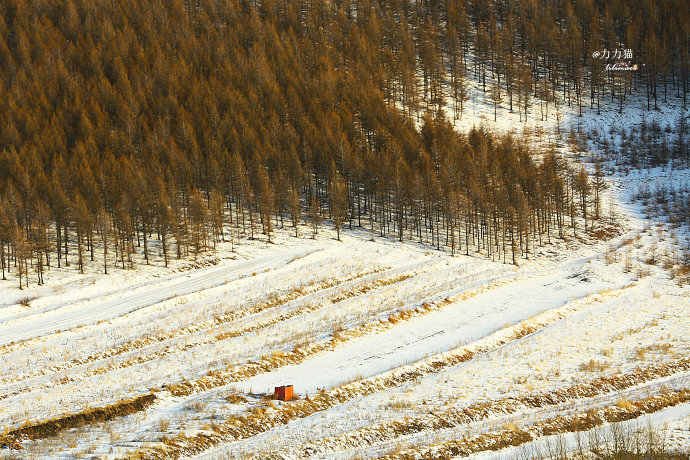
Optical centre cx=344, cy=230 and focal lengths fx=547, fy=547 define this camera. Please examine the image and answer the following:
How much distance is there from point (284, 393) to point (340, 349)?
30.6 feet

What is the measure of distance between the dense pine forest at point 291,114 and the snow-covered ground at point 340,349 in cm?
983

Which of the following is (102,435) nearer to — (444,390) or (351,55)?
(444,390)

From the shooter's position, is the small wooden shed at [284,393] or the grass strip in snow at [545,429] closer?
the grass strip in snow at [545,429]

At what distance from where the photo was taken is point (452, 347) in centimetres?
3528

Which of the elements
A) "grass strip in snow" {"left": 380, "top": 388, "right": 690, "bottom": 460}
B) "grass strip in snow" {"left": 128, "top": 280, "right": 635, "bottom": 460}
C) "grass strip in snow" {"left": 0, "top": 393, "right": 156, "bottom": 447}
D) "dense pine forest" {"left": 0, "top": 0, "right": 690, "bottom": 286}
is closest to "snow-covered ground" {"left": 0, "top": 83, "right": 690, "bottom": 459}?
"grass strip in snow" {"left": 128, "top": 280, "right": 635, "bottom": 460}

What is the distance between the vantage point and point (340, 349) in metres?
35.7

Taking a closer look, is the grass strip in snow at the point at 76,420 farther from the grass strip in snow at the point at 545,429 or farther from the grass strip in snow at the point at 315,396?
the grass strip in snow at the point at 545,429

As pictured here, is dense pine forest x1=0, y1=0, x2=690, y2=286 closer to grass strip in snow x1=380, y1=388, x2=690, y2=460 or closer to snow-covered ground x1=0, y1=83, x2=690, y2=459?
snow-covered ground x1=0, y1=83, x2=690, y2=459

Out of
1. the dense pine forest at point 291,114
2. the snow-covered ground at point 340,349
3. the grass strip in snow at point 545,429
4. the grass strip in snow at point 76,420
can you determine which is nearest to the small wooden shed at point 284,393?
the snow-covered ground at point 340,349

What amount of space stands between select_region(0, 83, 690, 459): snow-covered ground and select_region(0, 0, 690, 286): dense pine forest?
9834mm

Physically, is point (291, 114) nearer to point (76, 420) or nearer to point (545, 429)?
point (76, 420)

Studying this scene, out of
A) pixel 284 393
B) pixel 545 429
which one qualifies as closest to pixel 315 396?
pixel 284 393

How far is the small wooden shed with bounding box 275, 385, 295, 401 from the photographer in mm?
26641

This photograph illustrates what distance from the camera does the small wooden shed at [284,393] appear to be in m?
26.6
